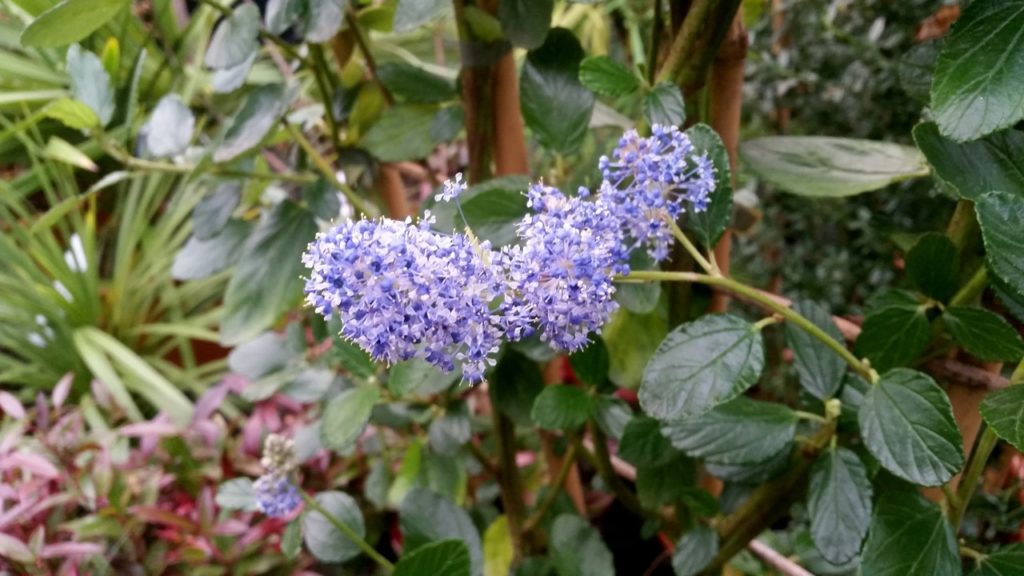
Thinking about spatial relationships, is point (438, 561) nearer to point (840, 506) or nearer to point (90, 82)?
point (840, 506)

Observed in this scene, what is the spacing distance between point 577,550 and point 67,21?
20.4 inches

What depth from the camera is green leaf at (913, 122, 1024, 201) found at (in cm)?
39

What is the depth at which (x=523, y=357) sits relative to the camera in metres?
0.59

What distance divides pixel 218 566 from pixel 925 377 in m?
0.75

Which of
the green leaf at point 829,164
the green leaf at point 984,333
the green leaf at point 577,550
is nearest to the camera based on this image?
the green leaf at point 984,333

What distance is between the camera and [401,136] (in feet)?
2.00

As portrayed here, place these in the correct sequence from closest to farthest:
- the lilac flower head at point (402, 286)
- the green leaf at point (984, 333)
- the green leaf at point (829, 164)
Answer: the lilac flower head at point (402, 286) → the green leaf at point (984, 333) → the green leaf at point (829, 164)

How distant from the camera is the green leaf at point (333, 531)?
2.03 ft

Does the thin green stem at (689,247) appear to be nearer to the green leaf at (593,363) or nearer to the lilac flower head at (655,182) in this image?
the lilac flower head at (655,182)

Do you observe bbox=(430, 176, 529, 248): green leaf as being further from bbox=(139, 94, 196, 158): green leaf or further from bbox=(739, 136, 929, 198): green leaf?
bbox=(139, 94, 196, 158): green leaf

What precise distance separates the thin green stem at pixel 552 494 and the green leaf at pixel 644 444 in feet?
0.44

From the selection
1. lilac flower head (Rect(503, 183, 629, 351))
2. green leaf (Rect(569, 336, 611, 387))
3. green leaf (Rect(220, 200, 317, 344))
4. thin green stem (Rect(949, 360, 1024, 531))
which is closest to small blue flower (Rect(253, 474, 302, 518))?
green leaf (Rect(220, 200, 317, 344))

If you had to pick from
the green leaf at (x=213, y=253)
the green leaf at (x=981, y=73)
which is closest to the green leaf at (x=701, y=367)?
the green leaf at (x=981, y=73)

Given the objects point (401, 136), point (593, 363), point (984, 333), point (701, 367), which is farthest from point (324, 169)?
point (984, 333)
